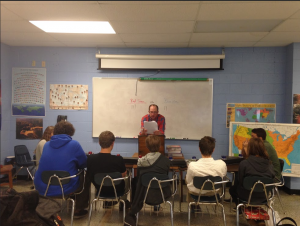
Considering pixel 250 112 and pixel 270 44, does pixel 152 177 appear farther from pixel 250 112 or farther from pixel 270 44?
pixel 270 44

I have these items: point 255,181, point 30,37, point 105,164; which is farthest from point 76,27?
point 255,181

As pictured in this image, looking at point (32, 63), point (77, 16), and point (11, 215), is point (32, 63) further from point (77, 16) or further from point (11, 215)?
point (11, 215)

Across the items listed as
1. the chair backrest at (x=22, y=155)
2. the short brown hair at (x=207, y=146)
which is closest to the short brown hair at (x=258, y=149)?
the short brown hair at (x=207, y=146)

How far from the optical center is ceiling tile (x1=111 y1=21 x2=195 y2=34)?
3.20m

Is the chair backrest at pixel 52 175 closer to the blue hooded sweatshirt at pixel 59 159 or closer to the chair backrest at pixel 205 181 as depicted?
the blue hooded sweatshirt at pixel 59 159

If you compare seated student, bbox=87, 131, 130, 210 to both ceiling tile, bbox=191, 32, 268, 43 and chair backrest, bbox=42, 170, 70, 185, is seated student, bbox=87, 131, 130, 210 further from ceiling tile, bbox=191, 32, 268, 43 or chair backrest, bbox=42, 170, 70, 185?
ceiling tile, bbox=191, 32, 268, 43

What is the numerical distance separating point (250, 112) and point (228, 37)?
1452 mm

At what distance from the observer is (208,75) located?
4.45 meters

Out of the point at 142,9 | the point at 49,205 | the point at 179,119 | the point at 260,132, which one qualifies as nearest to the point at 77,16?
the point at 142,9

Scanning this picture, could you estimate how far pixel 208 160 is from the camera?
2.56 meters

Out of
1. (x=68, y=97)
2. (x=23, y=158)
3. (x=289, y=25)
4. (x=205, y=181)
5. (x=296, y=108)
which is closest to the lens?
(x=205, y=181)

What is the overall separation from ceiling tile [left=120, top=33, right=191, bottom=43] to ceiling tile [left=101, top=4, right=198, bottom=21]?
2.23 ft

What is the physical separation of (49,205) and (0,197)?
0.42 metres

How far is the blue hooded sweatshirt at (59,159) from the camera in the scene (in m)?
2.55
